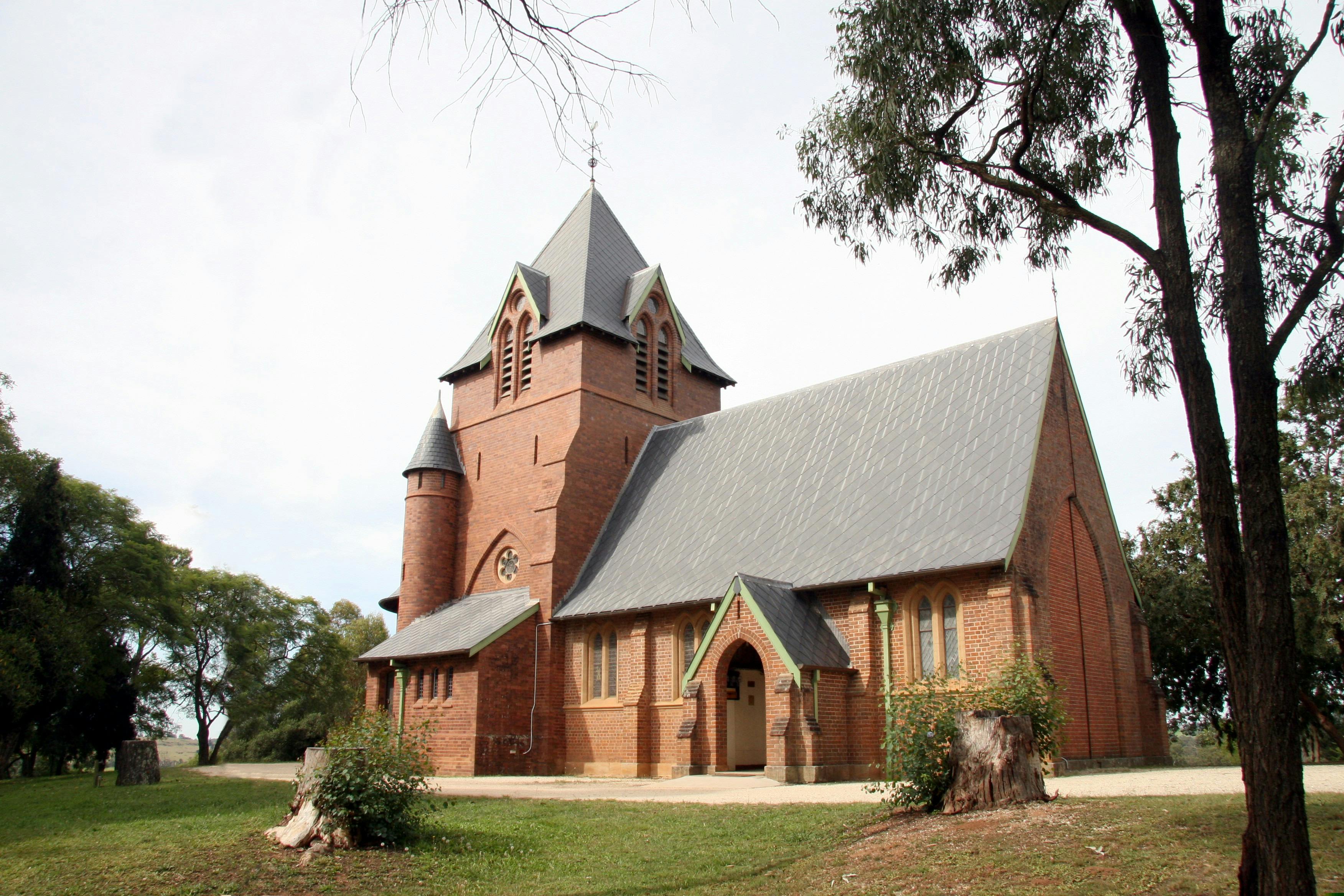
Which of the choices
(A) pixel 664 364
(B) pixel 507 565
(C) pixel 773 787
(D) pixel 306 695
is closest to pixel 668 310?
(A) pixel 664 364

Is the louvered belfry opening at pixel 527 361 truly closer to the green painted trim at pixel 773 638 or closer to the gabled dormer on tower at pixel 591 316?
the gabled dormer on tower at pixel 591 316

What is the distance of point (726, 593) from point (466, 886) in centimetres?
1227

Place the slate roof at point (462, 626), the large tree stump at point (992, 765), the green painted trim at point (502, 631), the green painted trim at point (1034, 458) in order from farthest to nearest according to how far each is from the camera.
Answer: the slate roof at point (462, 626) < the green painted trim at point (502, 631) < the green painted trim at point (1034, 458) < the large tree stump at point (992, 765)

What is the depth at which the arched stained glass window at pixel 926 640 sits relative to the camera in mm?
19734

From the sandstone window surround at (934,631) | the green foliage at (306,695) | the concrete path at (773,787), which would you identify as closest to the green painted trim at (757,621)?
the concrete path at (773,787)

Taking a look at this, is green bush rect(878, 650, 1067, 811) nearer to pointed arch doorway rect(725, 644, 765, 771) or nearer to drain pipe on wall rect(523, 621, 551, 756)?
pointed arch doorway rect(725, 644, 765, 771)

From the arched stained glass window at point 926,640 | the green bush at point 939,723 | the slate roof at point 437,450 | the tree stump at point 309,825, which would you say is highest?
the slate roof at point 437,450

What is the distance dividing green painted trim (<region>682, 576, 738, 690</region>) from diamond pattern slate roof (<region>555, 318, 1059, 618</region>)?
1602 millimetres

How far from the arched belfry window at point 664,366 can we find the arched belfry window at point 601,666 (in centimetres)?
904

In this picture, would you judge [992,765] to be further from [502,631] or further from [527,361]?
[527,361]

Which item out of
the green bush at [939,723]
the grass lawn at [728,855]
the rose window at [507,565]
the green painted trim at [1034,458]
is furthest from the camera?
the rose window at [507,565]

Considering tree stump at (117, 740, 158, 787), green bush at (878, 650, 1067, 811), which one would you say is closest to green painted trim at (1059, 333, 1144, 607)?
green bush at (878, 650, 1067, 811)

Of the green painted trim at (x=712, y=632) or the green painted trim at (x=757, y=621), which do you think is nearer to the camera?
the green painted trim at (x=757, y=621)

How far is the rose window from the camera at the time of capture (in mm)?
30000
